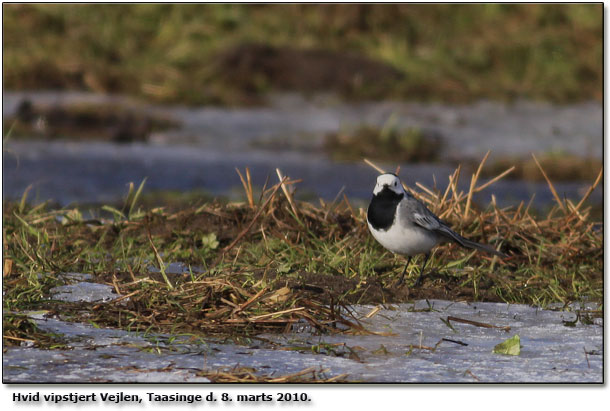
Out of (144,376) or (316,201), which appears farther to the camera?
(316,201)

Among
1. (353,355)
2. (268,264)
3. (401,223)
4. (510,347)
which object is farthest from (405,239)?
(353,355)

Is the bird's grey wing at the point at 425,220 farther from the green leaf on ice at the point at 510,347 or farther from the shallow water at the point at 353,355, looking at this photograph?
the green leaf on ice at the point at 510,347

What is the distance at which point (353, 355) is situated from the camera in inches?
172

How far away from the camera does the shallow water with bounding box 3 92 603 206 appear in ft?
35.1

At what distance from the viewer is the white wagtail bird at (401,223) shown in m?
5.53

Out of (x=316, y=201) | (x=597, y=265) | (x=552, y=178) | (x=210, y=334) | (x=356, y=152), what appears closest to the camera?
(x=210, y=334)

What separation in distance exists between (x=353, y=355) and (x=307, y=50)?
11.4 meters

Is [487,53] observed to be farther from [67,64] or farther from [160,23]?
[67,64]

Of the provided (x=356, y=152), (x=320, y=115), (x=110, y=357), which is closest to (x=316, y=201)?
(x=356, y=152)

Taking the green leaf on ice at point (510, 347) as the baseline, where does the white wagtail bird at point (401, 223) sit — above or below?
above

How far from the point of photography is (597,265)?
6434 mm

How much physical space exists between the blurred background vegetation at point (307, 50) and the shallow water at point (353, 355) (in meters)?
9.53

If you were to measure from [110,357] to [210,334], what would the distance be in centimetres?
56

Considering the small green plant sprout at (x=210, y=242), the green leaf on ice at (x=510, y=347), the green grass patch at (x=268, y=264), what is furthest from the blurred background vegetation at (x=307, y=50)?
the green leaf on ice at (x=510, y=347)
